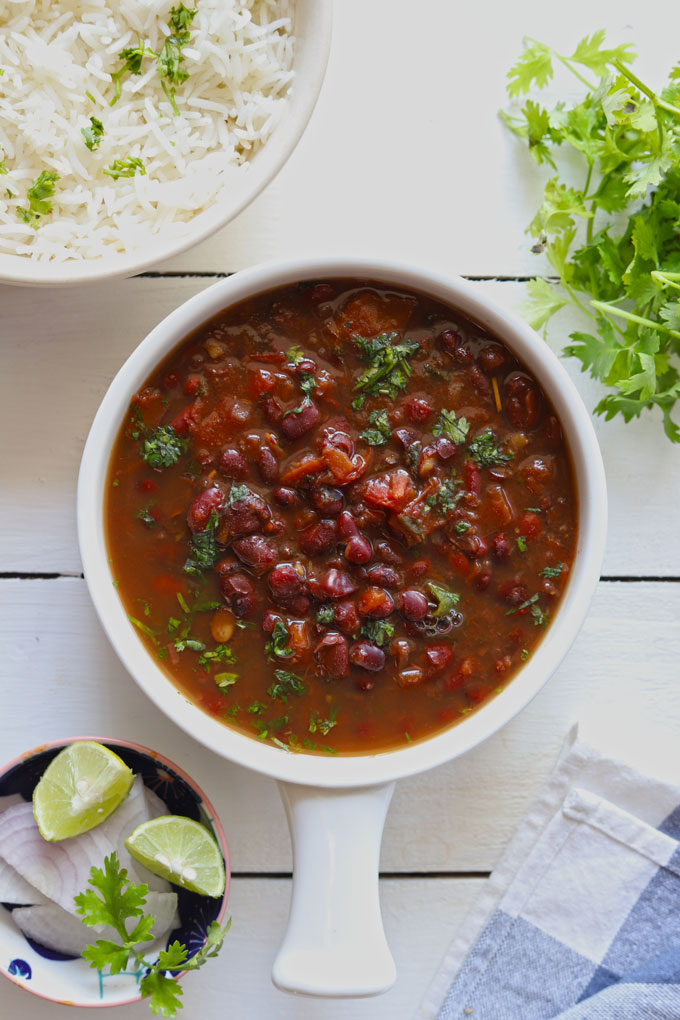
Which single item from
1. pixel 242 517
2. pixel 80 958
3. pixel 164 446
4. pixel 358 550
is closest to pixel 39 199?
pixel 164 446

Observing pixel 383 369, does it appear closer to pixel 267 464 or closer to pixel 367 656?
pixel 267 464

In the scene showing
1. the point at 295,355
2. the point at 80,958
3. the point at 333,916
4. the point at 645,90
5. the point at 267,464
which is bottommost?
the point at 80,958

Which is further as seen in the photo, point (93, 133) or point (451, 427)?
point (93, 133)

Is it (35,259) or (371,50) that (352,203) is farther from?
(35,259)

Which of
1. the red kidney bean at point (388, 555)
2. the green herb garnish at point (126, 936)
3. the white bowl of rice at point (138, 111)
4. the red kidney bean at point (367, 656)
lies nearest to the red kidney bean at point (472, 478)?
the red kidney bean at point (388, 555)

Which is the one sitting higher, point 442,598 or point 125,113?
point 125,113

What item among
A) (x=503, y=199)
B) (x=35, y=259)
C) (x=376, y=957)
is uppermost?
(x=503, y=199)

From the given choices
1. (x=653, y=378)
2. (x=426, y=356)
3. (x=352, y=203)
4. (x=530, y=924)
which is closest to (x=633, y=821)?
(x=530, y=924)
